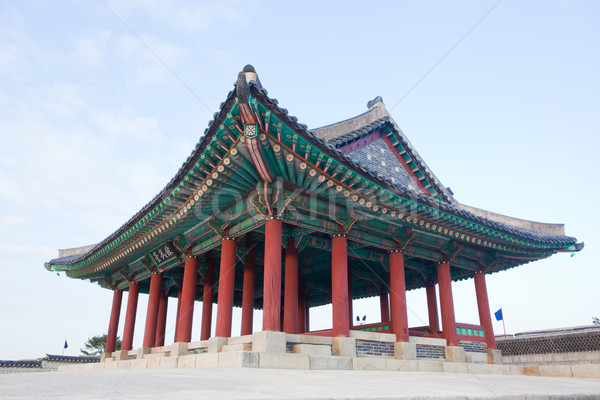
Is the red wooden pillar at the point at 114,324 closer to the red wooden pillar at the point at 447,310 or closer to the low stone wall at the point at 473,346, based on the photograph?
the red wooden pillar at the point at 447,310

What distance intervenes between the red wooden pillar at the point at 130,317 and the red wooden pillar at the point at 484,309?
15179mm

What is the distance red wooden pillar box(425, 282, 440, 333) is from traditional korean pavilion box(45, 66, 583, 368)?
0.04 m

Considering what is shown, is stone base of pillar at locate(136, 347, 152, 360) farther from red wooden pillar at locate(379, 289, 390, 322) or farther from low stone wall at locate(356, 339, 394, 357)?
red wooden pillar at locate(379, 289, 390, 322)

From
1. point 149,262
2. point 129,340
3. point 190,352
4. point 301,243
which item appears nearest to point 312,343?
point 301,243

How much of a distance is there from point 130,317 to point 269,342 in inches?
473

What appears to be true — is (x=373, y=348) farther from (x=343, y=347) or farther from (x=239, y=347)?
(x=239, y=347)

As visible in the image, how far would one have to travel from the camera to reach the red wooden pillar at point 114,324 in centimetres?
2070

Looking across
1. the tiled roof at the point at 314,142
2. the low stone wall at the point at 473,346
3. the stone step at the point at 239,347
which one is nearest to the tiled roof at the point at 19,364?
the tiled roof at the point at 314,142

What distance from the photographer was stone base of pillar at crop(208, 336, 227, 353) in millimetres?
11414

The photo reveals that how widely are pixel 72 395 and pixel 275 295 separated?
6.83 metres

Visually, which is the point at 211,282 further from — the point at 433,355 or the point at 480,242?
the point at 480,242

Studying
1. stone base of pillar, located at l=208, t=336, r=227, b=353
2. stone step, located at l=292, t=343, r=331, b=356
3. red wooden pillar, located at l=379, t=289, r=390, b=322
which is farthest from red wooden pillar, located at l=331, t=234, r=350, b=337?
red wooden pillar, located at l=379, t=289, r=390, b=322

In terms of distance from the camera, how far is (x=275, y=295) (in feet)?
34.7

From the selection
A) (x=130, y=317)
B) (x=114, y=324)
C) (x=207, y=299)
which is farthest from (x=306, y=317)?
(x=114, y=324)
